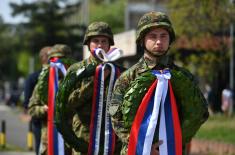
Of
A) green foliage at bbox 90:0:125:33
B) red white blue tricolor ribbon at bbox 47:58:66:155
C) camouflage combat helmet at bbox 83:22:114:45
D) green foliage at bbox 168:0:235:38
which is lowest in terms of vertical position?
red white blue tricolor ribbon at bbox 47:58:66:155

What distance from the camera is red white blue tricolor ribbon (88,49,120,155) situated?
6172 mm

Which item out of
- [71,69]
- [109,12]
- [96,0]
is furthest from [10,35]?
[71,69]

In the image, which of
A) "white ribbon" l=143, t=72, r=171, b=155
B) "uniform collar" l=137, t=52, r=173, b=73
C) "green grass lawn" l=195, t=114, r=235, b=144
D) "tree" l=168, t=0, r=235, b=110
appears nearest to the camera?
"white ribbon" l=143, t=72, r=171, b=155

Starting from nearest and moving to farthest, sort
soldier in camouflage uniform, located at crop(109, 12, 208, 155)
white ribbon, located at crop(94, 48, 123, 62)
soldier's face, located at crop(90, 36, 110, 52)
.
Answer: soldier in camouflage uniform, located at crop(109, 12, 208, 155), white ribbon, located at crop(94, 48, 123, 62), soldier's face, located at crop(90, 36, 110, 52)

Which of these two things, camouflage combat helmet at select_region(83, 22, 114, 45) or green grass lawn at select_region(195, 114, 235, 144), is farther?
green grass lawn at select_region(195, 114, 235, 144)

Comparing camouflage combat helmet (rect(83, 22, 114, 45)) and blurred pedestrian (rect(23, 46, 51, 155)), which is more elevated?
camouflage combat helmet (rect(83, 22, 114, 45))

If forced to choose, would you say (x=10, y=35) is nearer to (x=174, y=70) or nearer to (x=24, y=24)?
(x=24, y=24)

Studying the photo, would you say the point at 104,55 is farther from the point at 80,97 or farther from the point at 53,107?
the point at 53,107

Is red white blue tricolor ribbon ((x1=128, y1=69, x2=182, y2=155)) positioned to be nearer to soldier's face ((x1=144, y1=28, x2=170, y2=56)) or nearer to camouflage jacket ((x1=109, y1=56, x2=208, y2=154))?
camouflage jacket ((x1=109, y1=56, x2=208, y2=154))

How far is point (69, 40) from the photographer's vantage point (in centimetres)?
5275

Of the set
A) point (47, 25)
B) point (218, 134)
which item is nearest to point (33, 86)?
point (218, 134)

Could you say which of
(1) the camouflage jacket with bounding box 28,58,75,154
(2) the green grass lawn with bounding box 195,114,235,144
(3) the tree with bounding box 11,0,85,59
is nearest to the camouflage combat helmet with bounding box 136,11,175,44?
→ (1) the camouflage jacket with bounding box 28,58,75,154

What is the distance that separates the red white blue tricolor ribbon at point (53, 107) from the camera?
758 cm

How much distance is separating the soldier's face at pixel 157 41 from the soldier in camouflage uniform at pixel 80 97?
4.84ft
